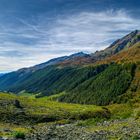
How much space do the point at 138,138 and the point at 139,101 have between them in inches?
5617

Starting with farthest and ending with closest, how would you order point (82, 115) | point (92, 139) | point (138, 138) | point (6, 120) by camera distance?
point (82, 115)
point (6, 120)
point (92, 139)
point (138, 138)

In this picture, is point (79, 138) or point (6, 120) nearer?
point (79, 138)

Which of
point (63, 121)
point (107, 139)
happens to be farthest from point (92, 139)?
point (63, 121)

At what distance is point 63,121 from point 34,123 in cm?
1016

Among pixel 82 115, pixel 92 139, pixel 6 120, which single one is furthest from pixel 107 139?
pixel 82 115

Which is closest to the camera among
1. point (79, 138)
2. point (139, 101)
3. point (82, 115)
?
point (79, 138)

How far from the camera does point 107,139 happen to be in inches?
2286

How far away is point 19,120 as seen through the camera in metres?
108

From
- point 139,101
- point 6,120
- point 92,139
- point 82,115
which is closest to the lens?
point 92,139

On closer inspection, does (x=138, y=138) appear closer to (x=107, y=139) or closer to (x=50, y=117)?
(x=107, y=139)

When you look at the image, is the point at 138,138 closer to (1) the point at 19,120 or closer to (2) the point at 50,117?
(1) the point at 19,120

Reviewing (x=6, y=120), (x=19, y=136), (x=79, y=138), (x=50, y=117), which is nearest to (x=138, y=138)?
(x=79, y=138)

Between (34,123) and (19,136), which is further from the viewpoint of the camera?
(34,123)

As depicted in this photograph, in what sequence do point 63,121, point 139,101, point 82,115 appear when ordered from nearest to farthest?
point 63,121
point 82,115
point 139,101
